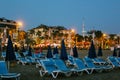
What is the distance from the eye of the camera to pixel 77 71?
53.1 ft

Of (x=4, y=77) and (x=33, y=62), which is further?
(x=33, y=62)

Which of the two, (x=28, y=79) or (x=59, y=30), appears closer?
(x=28, y=79)

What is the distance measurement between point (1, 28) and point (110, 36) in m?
93.3

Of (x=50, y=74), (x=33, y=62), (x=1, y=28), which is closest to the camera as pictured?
(x=50, y=74)

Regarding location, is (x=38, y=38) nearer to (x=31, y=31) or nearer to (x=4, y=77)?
(x=31, y=31)

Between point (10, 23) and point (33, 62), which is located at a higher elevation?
point (10, 23)

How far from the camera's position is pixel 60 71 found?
15055 mm

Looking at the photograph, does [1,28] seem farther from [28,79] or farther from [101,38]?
[28,79]

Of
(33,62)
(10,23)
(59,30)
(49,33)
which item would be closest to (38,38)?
(49,33)

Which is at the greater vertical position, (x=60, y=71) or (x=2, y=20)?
(x=2, y=20)

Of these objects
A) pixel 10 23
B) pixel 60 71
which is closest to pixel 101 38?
pixel 10 23

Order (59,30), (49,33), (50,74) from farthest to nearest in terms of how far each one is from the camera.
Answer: (59,30)
(49,33)
(50,74)

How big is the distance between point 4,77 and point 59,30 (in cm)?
14339

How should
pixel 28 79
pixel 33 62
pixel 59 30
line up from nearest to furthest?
pixel 28 79
pixel 33 62
pixel 59 30
